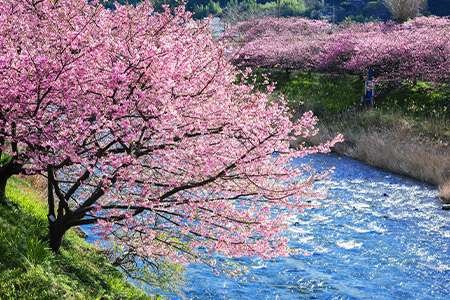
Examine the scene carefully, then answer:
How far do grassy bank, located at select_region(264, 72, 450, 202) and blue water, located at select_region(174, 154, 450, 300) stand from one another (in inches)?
80.9

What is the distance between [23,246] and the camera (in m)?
6.01

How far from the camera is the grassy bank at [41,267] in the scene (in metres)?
5.25

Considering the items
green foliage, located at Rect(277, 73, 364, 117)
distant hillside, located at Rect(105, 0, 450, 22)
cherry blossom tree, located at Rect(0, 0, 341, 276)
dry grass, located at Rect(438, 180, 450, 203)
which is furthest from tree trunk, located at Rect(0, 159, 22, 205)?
distant hillside, located at Rect(105, 0, 450, 22)

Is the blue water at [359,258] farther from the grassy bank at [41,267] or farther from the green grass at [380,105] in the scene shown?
the green grass at [380,105]

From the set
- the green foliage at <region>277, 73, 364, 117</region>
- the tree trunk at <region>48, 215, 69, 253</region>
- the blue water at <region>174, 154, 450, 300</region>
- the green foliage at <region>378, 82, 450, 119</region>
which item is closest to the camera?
the tree trunk at <region>48, 215, 69, 253</region>

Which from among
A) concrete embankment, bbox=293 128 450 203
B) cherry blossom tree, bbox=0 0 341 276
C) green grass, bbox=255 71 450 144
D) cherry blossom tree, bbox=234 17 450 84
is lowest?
cherry blossom tree, bbox=0 0 341 276

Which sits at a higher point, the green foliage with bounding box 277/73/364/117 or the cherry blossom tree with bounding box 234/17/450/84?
the cherry blossom tree with bounding box 234/17/450/84

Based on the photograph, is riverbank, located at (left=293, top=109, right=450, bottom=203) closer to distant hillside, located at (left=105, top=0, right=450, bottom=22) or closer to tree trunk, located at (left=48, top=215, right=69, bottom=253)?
tree trunk, located at (left=48, top=215, right=69, bottom=253)

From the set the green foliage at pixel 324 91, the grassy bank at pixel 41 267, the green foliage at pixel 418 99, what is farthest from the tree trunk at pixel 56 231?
the green foliage at pixel 324 91

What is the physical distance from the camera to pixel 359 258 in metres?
11.1

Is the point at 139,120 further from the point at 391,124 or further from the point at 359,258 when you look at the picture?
the point at 391,124

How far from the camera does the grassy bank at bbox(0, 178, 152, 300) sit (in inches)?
207

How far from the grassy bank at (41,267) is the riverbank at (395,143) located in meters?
12.7

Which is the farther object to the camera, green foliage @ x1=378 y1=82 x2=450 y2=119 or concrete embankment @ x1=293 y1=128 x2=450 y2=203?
green foliage @ x1=378 y1=82 x2=450 y2=119
